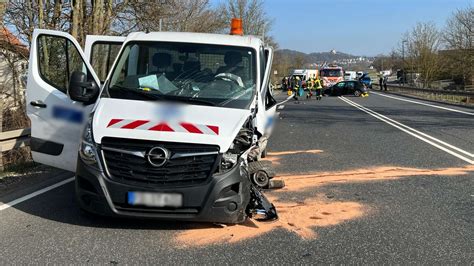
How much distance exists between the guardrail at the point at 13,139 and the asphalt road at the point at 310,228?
104 cm

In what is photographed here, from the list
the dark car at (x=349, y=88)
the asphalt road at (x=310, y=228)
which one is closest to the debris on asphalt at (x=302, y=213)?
the asphalt road at (x=310, y=228)

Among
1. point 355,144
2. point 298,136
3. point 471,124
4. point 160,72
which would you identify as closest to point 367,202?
point 160,72

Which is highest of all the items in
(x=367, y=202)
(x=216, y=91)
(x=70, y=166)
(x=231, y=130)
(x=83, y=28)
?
(x=83, y=28)

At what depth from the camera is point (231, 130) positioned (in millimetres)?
4879

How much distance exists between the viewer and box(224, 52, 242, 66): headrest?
19.9 feet

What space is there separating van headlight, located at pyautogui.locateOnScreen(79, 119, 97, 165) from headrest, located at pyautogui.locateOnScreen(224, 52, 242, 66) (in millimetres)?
1913

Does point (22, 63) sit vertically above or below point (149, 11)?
below

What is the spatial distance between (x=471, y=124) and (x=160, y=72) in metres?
12.7

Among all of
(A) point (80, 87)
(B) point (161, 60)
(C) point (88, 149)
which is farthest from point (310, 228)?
(A) point (80, 87)

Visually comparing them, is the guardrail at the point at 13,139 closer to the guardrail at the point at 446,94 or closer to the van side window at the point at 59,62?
the van side window at the point at 59,62

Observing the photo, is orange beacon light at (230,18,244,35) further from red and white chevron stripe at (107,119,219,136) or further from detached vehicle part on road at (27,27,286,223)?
red and white chevron stripe at (107,119,219,136)

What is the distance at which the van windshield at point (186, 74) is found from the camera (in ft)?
18.2

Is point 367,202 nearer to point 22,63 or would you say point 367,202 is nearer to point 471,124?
point 471,124

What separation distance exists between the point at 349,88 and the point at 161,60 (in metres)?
38.2
